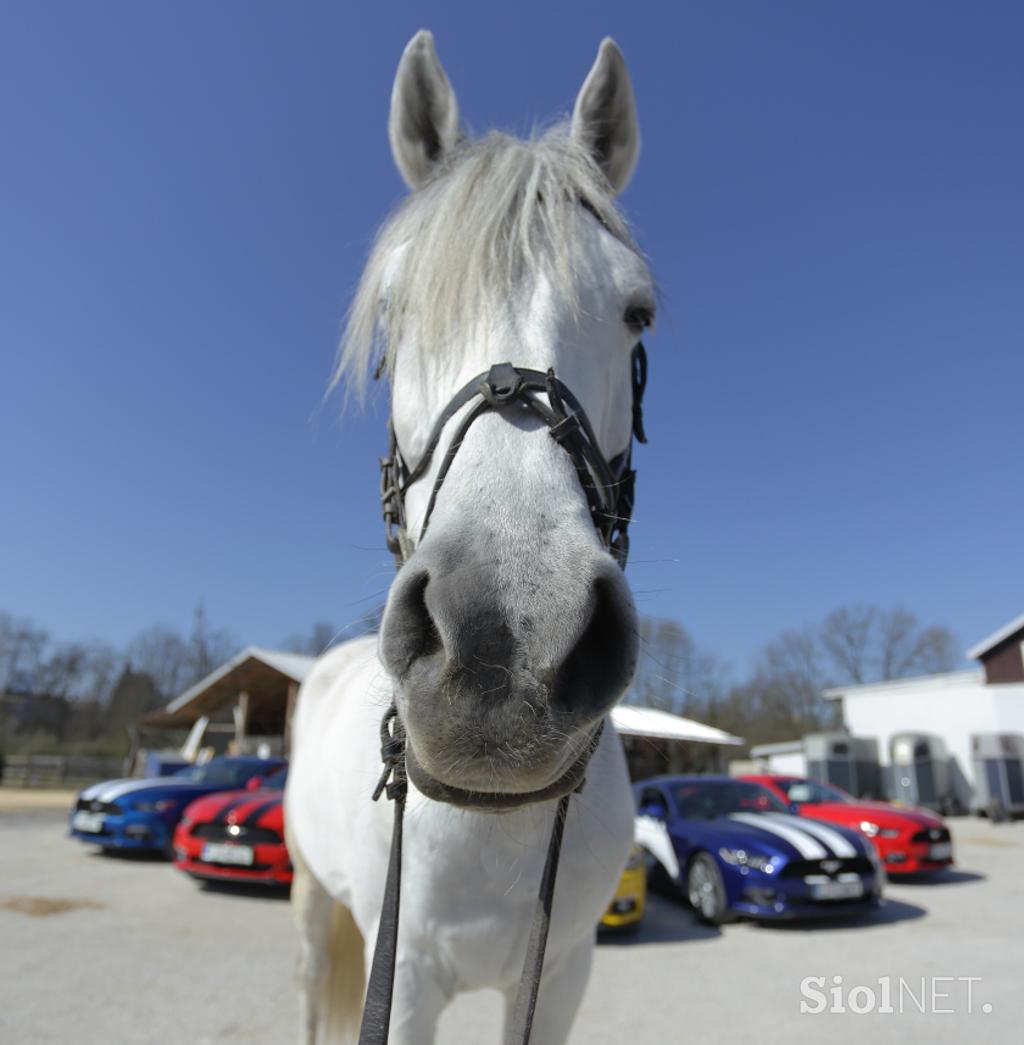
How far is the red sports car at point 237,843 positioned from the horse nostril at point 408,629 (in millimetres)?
7734

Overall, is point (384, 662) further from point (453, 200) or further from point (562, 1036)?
point (562, 1036)

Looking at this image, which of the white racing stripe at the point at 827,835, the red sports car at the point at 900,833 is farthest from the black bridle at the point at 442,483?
Result: the red sports car at the point at 900,833

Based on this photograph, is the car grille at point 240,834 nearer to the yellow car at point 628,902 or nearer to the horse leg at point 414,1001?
the yellow car at point 628,902

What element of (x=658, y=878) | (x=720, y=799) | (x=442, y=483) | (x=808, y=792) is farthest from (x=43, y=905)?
(x=808, y=792)

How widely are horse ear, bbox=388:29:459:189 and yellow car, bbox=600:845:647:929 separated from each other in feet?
19.2

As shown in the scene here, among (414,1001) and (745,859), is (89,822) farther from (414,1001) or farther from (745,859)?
(414,1001)

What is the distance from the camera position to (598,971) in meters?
5.45

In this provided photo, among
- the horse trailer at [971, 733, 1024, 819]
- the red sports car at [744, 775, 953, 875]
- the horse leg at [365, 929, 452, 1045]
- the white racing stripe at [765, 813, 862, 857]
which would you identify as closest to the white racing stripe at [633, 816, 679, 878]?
the white racing stripe at [765, 813, 862, 857]

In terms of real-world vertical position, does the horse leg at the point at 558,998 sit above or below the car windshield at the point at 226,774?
below

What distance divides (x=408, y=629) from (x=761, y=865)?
719 cm

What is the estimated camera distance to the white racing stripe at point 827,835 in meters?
7.06

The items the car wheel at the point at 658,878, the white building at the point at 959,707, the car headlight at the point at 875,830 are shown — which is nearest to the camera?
the car wheel at the point at 658,878

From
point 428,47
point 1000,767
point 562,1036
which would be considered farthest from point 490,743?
point 1000,767

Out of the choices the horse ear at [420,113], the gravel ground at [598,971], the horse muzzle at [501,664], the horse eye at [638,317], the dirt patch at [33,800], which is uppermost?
the horse ear at [420,113]
